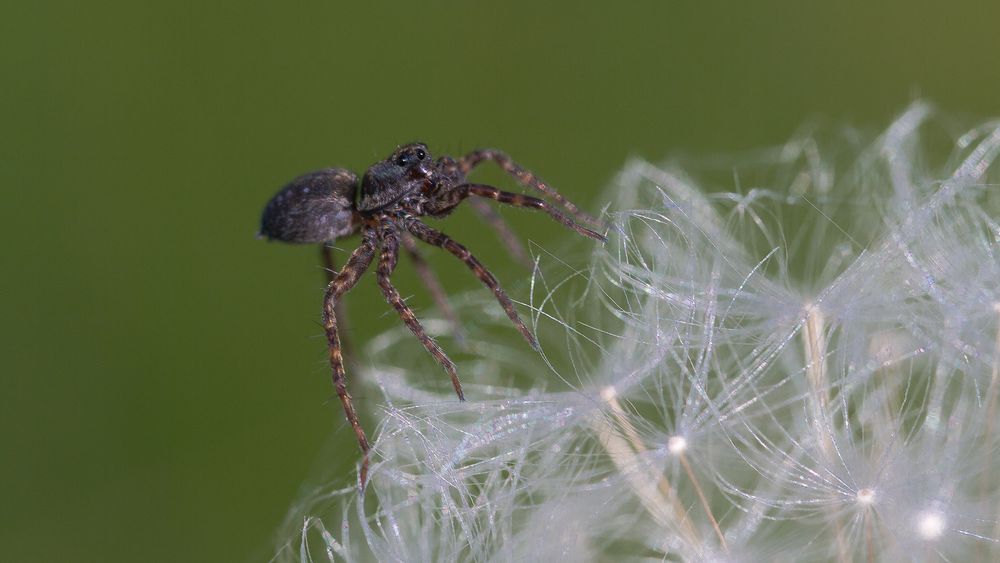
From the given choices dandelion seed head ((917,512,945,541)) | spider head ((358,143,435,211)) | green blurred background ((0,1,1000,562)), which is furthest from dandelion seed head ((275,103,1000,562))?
green blurred background ((0,1,1000,562))

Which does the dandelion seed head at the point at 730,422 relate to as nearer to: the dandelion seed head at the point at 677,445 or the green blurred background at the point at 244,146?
the dandelion seed head at the point at 677,445

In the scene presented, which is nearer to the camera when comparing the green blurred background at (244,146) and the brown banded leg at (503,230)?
the brown banded leg at (503,230)

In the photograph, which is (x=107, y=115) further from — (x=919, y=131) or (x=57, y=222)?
(x=919, y=131)

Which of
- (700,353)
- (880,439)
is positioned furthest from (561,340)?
(880,439)

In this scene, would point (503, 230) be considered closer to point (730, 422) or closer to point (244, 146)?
point (730, 422)

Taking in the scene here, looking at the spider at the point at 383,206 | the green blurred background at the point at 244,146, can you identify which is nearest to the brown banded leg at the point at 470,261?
the spider at the point at 383,206

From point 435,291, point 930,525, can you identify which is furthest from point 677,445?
point 435,291
